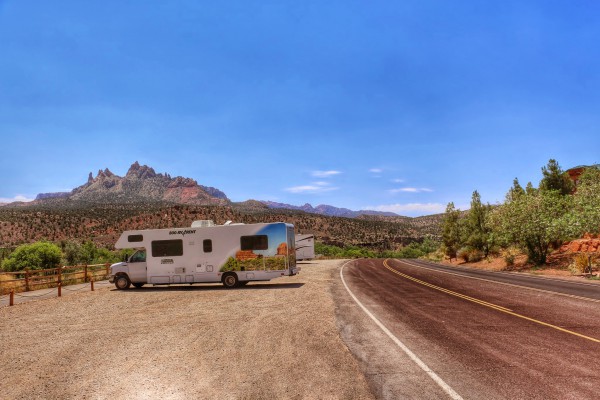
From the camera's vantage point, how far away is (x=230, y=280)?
21.5 m

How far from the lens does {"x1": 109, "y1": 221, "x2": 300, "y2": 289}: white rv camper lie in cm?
2114

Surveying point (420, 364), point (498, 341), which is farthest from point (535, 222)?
point (420, 364)

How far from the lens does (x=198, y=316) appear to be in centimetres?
1327

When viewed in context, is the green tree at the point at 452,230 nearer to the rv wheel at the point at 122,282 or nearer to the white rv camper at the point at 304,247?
the white rv camper at the point at 304,247

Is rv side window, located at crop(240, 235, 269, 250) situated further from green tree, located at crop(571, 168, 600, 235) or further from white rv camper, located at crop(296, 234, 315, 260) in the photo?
white rv camper, located at crop(296, 234, 315, 260)

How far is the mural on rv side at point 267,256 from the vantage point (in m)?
21.0

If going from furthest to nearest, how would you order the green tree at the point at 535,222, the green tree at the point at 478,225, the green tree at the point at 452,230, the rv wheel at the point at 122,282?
the green tree at the point at 452,230, the green tree at the point at 478,225, the green tree at the point at 535,222, the rv wheel at the point at 122,282

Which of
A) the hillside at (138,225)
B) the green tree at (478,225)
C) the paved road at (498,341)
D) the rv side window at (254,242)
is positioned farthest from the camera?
the hillside at (138,225)

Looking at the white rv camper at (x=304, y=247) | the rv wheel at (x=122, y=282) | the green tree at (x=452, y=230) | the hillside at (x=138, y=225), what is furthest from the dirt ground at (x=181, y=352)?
the hillside at (x=138, y=225)

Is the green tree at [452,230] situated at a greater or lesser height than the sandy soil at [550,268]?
greater

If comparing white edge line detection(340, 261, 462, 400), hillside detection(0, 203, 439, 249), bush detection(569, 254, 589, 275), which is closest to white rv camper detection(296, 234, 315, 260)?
A: bush detection(569, 254, 589, 275)

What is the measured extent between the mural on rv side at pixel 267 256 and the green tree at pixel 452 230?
37487mm

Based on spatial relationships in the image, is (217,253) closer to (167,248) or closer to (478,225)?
(167,248)

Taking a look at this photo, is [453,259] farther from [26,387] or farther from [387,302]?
[26,387]
